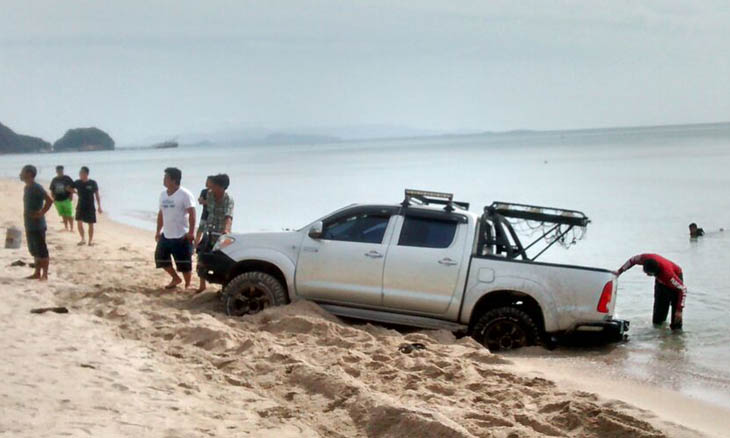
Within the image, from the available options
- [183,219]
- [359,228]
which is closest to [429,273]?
[359,228]

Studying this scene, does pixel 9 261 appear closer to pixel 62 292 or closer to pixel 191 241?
pixel 62 292

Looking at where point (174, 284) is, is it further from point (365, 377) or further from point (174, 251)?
point (365, 377)

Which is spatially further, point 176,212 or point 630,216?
point 630,216

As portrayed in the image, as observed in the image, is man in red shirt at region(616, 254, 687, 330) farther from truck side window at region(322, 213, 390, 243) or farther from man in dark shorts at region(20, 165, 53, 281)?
man in dark shorts at region(20, 165, 53, 281)

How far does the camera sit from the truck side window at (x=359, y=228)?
977 cm

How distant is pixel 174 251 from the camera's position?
1162cm

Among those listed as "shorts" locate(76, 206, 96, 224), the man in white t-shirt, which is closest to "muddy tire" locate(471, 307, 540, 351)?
the man in white t-shirt

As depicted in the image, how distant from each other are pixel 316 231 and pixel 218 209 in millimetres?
2440

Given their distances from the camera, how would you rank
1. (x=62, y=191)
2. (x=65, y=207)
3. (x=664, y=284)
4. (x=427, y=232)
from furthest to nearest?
1. (x=65, y=207)
2. (x=62, y=191)
3. (x=664, y=284)
4. (x=427, y=232)

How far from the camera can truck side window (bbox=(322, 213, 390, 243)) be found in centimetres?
977

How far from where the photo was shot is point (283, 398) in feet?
22.1

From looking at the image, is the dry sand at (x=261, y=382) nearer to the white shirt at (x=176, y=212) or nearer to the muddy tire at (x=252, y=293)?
the muddy tire at (x=252, y=293)

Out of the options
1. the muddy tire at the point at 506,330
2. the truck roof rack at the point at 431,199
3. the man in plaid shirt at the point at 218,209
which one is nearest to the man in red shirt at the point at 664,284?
the muddy tire at the point at 506,330

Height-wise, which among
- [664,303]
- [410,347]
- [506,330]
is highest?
[664,303]
